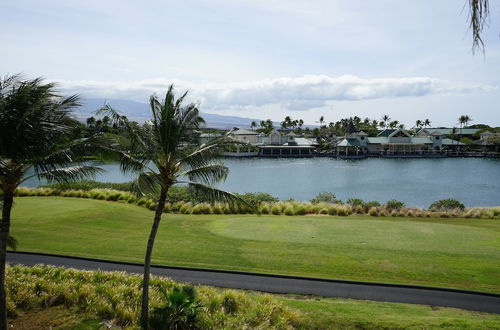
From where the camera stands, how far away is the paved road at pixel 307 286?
13938 millimetres

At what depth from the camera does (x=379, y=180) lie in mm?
66438

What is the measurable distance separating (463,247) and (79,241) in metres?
20.1

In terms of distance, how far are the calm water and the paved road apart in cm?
2357

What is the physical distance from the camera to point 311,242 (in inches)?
792

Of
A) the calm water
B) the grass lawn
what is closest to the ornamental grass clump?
the grass lawn

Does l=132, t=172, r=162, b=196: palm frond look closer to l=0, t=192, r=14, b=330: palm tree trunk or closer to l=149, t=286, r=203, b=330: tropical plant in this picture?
l=149, t=286, r=203, b=330: tropical plant

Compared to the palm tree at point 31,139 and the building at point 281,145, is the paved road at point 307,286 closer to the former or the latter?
the palm tree at point 31,139

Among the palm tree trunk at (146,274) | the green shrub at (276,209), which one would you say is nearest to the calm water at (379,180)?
the green shrub at (276,209)

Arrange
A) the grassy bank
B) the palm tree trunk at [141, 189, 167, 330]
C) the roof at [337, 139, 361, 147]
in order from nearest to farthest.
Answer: the palm tree trunk at [141, 189, 167, 330] < the grassy bank < the roof at [337, 139, 361, 147]

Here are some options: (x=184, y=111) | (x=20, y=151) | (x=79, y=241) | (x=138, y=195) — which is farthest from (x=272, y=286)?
(x=79, y=241)

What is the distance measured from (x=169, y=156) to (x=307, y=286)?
25.9ft

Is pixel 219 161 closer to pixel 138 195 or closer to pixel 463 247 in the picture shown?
pixel 138 195

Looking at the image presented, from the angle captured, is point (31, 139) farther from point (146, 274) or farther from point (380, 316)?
point (380, 316)

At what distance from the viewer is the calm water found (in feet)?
170
